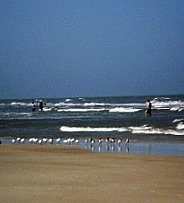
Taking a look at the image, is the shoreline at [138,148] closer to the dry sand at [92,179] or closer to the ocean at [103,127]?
the ocean at [103,127]

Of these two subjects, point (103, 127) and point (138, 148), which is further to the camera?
point (103, 127)

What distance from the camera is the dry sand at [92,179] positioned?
727 centimetres

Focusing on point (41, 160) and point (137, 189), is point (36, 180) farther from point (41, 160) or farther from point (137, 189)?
point (41, 160)

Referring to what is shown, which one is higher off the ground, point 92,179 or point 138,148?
point 92,179

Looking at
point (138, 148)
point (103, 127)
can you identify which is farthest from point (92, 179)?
point (103, 127)

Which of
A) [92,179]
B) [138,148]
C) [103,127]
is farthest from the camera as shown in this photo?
[103,127]

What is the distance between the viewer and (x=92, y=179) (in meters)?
8.75

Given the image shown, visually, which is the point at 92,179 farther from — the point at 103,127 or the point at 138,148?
the point at 103,127

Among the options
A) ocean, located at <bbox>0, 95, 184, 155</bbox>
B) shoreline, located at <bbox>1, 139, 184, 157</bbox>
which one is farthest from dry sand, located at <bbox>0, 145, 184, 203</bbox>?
ocean, located at <bbox>0, 95, 184, 155</bbox>

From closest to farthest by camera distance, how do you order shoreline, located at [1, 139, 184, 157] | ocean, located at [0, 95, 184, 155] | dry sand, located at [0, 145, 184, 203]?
dry sand, located at [0, 145, 184, 203]
shoreline, located at [1, 139, 184, 157]
ocean, located at [0, 95, 184, 155]

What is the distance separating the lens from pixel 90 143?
1803 cm

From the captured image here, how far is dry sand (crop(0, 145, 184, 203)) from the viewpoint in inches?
286

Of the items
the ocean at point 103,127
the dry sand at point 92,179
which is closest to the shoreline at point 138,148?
the ocean at point 103,127

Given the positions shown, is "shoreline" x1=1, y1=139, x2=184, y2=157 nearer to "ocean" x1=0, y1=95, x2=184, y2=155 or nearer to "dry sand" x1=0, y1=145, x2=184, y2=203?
"ocean" x1=0, y1=95, x2=184, y2=155
